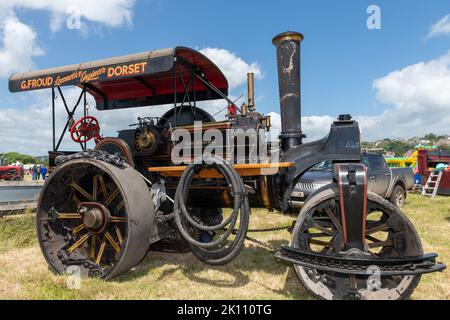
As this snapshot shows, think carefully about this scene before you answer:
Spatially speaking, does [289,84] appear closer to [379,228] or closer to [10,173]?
[379,228]

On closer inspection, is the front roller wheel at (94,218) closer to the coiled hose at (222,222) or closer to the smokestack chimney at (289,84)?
the coiled hose at (222,222)

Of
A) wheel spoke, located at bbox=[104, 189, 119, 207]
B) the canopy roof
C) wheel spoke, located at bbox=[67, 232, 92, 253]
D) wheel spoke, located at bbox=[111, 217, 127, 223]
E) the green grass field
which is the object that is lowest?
the green grass field

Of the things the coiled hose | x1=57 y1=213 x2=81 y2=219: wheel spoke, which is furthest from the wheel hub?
the coiled hose

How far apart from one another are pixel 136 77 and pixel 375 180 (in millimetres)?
6803

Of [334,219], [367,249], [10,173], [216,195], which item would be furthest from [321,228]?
[10,173]

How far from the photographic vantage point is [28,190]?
6332 mm

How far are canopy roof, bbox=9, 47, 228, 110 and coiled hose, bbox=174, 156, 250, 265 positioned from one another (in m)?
1.08

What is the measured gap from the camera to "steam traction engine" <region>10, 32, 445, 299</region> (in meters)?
2.82

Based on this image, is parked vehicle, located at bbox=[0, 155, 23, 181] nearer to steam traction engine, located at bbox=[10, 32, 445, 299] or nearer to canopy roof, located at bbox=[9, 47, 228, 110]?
canopy roof, located at bbox=[9, 47, 228, 110]

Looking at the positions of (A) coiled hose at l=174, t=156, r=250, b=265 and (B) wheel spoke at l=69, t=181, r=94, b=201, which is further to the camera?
(B) wheel spoke at l=69, t=181, r=94, b=201

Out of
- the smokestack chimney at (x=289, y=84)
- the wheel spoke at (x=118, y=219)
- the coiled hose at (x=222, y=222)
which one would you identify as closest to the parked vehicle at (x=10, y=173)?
the wheel spoke at (x=118, y=219)

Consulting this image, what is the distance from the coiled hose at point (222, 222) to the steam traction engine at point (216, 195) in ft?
0.03

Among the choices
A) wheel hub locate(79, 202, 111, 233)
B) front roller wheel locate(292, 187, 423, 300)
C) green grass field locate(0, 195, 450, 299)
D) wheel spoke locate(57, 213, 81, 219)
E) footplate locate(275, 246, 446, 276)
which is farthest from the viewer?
wheel spoke locate(57, 213, 81, 219)

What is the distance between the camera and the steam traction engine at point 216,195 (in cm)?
282
